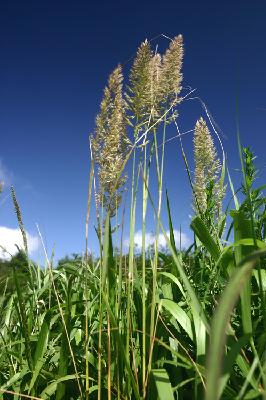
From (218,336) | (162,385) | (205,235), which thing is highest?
(205,235)

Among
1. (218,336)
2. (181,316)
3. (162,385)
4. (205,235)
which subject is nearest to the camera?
(218,336)

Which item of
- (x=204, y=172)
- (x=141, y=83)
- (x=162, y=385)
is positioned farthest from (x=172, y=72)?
(x=162, y=385)

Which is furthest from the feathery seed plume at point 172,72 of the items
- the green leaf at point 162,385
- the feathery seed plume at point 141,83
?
the green leaf at point 162,385

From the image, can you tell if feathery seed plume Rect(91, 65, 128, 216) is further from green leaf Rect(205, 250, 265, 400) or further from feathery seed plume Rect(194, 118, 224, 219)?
green leaf Rect(205, 250, 265, 400)

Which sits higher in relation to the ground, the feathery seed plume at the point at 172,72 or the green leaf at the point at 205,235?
the feathery seed plume at the point at 172,72

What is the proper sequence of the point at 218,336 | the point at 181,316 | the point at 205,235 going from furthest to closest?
the point at 205,235 → the point at 181,316 → the point at 218,336

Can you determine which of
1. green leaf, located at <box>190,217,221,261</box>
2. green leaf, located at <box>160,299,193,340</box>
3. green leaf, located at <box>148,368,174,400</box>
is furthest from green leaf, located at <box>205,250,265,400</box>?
green leaf, located at <box>190,217,221,261</box>

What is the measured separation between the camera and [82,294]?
10.2ft

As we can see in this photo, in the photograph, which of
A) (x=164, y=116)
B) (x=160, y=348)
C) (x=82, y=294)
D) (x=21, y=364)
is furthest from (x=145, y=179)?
(x=82, y=294)

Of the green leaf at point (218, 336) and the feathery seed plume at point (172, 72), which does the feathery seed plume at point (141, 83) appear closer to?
the feathery seed plume at point (172, 72)

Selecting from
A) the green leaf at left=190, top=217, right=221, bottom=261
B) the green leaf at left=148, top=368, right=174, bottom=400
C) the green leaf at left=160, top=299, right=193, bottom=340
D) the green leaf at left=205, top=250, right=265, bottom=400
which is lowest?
the green leaf at left=148, top=368, right=174, bottom=400

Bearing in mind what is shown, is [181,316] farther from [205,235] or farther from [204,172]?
[204,172]

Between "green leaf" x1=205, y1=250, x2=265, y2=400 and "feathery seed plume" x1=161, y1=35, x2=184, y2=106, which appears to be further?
"feathery seed plume" x1=161, y1=35, x2=184, y2=106

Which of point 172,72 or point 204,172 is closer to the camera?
point 172,72
